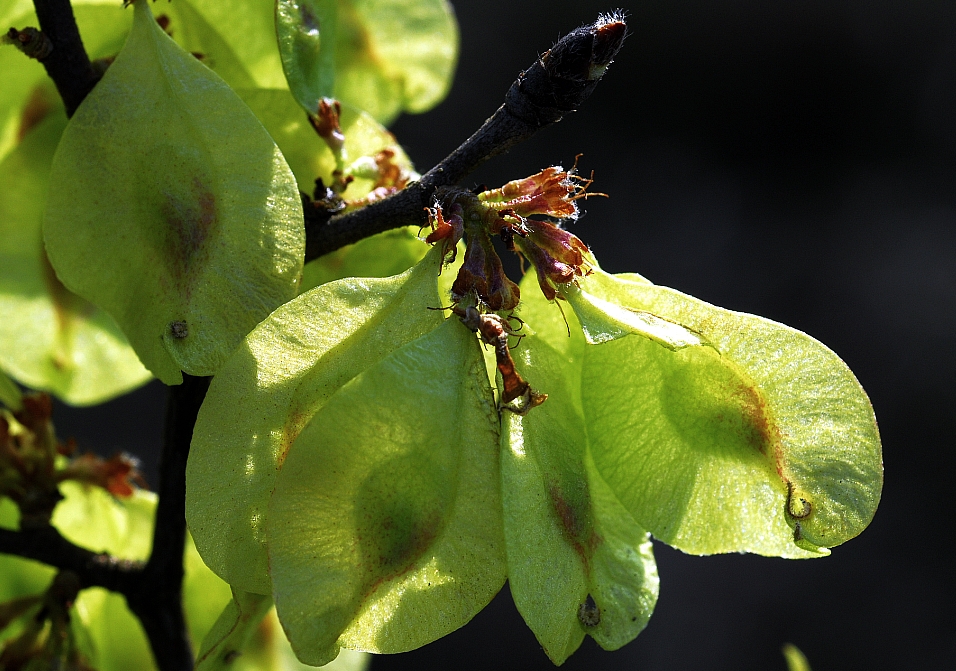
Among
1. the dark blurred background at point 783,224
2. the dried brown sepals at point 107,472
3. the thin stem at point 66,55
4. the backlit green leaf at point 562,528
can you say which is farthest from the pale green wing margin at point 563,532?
the dark blurred background at point 783,224

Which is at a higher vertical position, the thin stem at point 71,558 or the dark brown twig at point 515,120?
the dark brown twig at point 515,120

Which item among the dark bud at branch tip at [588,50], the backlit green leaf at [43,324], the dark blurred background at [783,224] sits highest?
the dark bud at branch tip at [588,50]

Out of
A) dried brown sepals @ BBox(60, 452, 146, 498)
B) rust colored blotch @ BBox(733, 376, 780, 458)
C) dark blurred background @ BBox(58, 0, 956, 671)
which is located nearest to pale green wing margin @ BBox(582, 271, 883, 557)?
rust colored blotch @ BBox(733, 376, 780, 458)

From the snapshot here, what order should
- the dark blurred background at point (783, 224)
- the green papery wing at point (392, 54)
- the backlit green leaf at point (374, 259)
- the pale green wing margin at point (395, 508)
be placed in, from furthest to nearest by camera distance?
the dark blurred background at point (783, 224) < the green papery wing at point (392, 54) < the backlit green leaf at point (374, 259) < the pale green wing margin at point (395, 508)

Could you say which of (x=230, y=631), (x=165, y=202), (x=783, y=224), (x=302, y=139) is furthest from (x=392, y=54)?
(x=783, y=224)

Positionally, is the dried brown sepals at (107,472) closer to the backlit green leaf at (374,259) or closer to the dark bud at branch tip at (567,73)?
the backlit green leaf at (374,259)

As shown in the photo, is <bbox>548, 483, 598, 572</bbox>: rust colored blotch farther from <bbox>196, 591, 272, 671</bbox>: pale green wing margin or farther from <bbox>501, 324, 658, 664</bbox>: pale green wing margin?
<bbox>196, 591, 272, 671</bbox>: pale green wing margin

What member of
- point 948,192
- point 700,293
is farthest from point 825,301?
point 948,192
